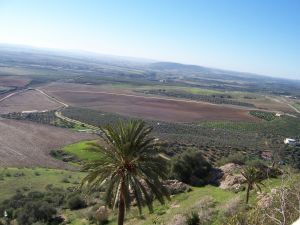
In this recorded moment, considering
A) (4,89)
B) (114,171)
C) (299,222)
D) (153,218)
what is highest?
(299,222)

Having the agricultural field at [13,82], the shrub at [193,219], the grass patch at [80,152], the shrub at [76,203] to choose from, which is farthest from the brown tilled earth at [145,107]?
the shrub at [193,219]

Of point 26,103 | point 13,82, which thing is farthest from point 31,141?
point 13,82

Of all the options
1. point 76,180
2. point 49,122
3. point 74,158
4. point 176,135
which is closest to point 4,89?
point 49,122

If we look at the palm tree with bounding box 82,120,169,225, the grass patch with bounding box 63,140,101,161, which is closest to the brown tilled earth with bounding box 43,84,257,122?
the grass patch with bounding box 63,140,101,161

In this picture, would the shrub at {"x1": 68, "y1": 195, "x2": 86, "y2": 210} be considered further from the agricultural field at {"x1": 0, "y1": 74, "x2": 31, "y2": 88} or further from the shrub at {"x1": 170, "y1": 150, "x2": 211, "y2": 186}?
the agricultural field at {"x1": 0, "y1": 74, "x2": 31, "y2": 88}

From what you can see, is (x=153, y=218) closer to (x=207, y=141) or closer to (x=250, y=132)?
(x=207, y=141)
